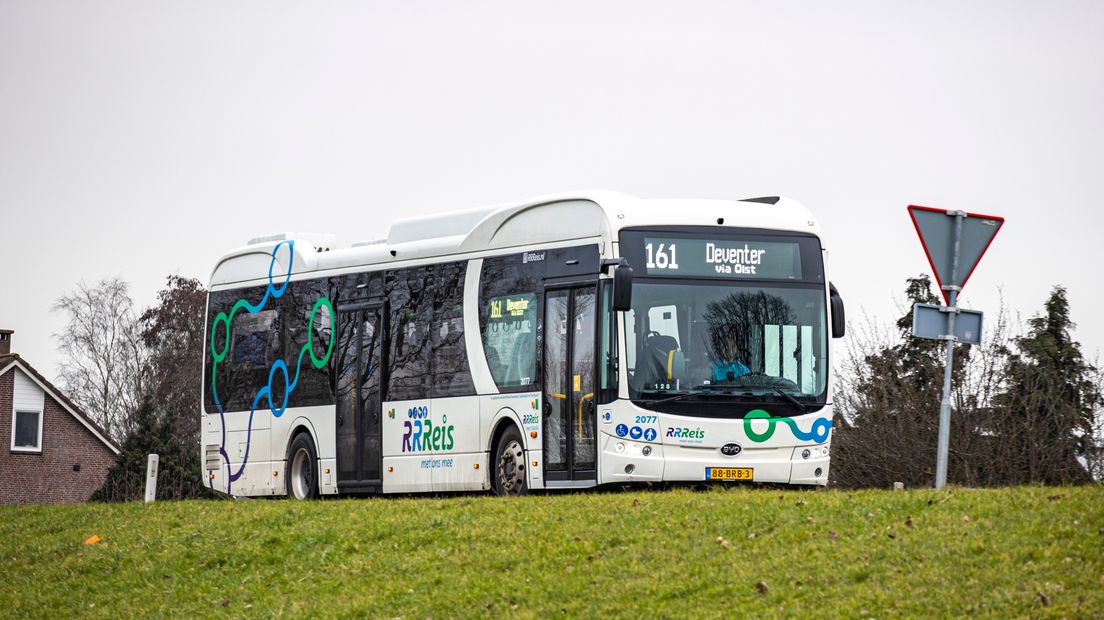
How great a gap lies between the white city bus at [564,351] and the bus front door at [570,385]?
23 mm

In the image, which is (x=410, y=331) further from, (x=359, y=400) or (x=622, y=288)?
(x=622, y=288)

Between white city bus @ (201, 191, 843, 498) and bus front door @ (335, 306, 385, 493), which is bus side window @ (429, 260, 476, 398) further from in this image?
bus front door @ (335, 306, 385, 493)

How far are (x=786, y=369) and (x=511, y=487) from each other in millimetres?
3653

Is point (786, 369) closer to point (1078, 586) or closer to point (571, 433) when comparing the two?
point (571, 433)

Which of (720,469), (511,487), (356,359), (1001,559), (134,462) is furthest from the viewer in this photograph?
(134,462)

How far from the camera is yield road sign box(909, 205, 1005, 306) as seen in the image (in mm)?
14586

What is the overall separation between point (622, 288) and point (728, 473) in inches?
92.0

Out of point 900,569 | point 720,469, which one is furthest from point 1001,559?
point 720,469

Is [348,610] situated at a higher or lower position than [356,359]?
lower

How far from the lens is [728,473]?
17.6 metres

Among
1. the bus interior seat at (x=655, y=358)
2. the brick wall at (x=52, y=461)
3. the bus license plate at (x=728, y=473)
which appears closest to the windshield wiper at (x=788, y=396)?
the bus license plate at (x=728, y=473)

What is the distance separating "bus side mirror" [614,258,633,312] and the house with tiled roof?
4392 centimetres

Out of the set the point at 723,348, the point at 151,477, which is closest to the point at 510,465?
the point at 723,348

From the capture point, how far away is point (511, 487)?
19.3m
